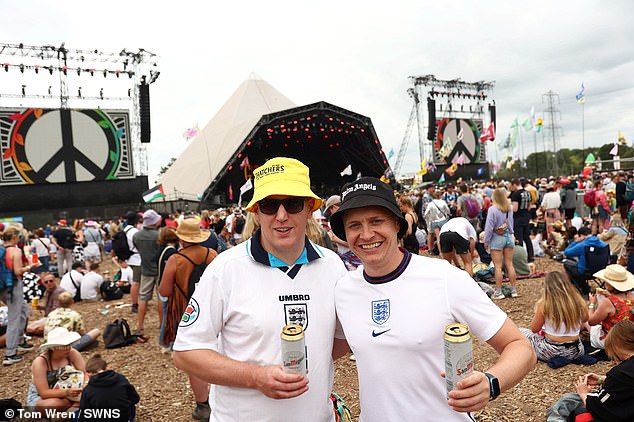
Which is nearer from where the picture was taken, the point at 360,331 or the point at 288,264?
the point at 360,331

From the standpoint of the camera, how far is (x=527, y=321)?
5727mm

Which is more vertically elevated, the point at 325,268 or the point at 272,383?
the point at 325,268

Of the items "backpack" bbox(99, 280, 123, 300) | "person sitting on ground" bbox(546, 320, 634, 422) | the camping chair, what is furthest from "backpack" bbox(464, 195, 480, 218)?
"backpack" bbox(99, 280, 123, 300)

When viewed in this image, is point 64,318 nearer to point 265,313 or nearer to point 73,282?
point 265,313

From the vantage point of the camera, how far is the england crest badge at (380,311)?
1.60 metres

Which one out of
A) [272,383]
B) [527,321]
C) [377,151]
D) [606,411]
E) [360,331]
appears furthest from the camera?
[377,151]

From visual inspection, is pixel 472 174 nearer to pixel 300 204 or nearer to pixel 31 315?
pixel 31 315

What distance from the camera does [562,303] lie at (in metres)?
4.25

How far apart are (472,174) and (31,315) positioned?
39.5 m

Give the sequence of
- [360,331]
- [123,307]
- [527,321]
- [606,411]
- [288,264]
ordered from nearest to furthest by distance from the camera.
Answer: [360,331] → [288,264] → [606,411] → [527,321] → [123,307]

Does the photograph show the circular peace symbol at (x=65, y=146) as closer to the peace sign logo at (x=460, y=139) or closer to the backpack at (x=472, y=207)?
the backpack at (x=472, y=207)

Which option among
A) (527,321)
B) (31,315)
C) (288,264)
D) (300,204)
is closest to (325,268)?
Answer: (288,264)

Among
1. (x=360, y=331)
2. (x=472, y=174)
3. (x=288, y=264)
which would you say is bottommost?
(x=360, y=331)

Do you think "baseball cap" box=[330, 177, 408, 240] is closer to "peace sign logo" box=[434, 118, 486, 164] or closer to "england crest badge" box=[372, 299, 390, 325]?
"england crest badge" box=[372, 299, 390, 325]
